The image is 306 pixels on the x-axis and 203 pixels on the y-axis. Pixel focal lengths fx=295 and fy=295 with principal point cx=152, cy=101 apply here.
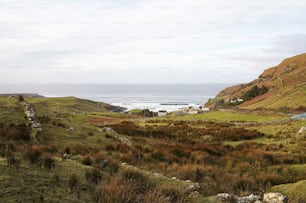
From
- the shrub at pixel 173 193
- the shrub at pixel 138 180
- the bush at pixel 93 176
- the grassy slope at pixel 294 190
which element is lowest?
the grassy slope at pixel 294 190

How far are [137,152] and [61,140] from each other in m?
4.48

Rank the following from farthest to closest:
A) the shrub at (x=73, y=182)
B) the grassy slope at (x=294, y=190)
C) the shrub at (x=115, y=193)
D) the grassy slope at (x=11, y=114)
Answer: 1. the grassy slope at (x=11, y=114)
2. the grassy slope at (x=294, y=190)
3. the shrub at (x=73, y=182)
4. the shrub at (x=115, y=193)

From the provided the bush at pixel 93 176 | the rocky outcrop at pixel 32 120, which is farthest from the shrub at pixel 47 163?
the rocky outcrop at pixel 32 120

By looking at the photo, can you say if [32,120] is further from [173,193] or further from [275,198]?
[275,198]

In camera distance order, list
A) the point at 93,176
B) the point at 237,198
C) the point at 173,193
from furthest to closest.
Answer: the point at 237,198
the point at 93,176
the point at 173,193

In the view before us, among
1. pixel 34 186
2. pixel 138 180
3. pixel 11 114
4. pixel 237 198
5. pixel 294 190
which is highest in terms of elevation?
pixel 11 114

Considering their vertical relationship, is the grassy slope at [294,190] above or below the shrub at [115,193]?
below

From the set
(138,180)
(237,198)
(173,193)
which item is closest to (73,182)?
(138,180)

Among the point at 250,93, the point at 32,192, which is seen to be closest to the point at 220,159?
the point at 32,192

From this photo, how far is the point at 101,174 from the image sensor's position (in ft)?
23.8

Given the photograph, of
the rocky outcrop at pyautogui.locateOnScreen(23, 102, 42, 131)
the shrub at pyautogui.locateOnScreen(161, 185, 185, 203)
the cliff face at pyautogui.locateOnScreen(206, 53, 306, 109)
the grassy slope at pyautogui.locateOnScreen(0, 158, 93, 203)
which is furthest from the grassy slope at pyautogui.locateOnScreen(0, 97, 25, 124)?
the cliff face at pyautogui.locateOnScreen(206, 53, 306, 109)

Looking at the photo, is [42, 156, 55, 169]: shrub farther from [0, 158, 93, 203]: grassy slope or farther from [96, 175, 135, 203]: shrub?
[96, 175, 135, 203]: shrub

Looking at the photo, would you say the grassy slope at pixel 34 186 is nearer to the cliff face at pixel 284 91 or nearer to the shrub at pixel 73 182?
the shrub at pixel 73 182

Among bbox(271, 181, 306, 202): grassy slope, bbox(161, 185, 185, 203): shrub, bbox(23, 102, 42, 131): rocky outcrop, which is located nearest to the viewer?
bbox(161, 185, 185, 203): shrub
